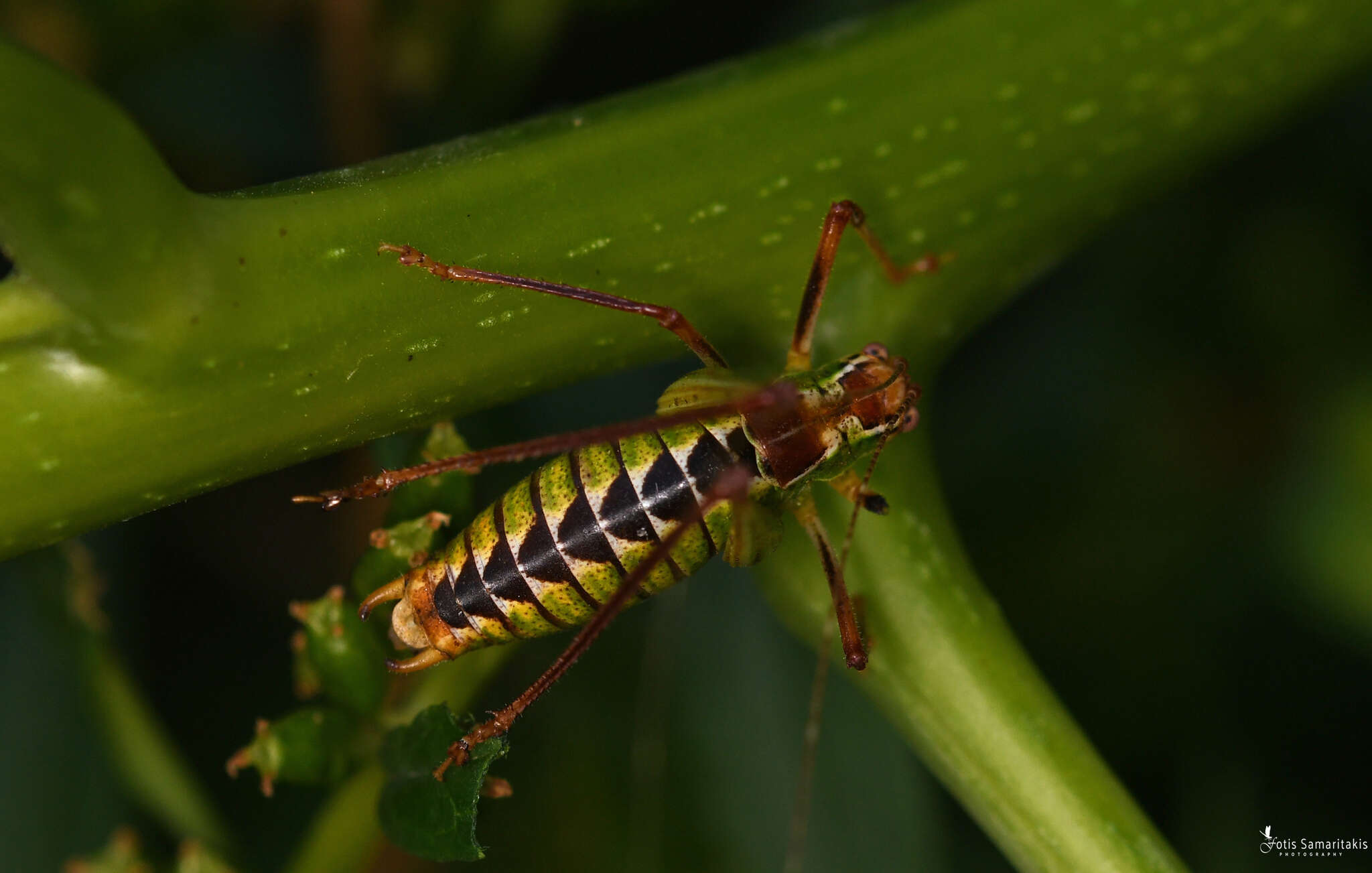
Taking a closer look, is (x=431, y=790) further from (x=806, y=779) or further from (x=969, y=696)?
(x=806, y=779)

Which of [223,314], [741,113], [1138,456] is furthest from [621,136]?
[1138,456]

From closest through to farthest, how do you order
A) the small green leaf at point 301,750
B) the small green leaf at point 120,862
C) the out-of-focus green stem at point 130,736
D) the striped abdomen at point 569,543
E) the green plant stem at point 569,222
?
the green plant stem at point 569,222 → the small green leaf at point 301,750 → the striped abdomen at point 569,543 → the small green leaf at point 120,862 → the out-of-focus green stem at point 130,736

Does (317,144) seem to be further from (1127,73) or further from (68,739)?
(1127,73)

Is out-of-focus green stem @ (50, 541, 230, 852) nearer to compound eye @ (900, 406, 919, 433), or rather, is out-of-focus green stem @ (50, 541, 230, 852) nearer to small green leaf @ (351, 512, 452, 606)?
small green leaf @ (351, 512, 452, 606)

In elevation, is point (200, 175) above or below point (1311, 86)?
above

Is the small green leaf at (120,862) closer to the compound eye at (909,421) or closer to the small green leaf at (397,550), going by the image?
the small green leaf at (397,550)

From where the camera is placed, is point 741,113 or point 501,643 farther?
point 501,643

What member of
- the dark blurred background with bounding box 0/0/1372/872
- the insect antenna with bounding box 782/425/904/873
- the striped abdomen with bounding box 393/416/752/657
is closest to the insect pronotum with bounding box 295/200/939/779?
the striped abdomen with bounding box 393/416/752/657

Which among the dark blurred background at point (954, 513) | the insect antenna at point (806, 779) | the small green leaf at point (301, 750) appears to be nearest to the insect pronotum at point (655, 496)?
the small green leaf at point (301, 750)
